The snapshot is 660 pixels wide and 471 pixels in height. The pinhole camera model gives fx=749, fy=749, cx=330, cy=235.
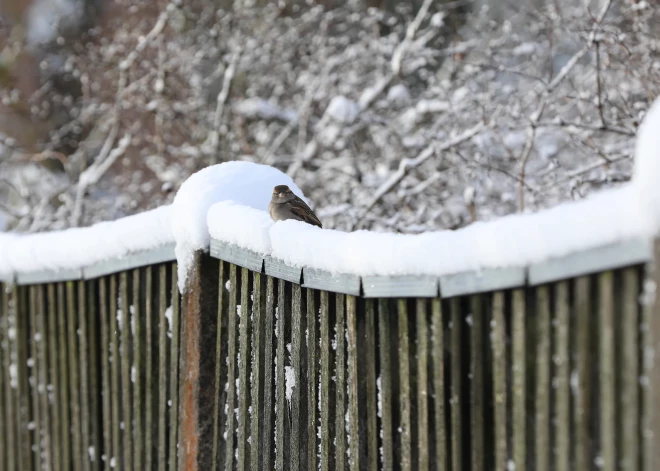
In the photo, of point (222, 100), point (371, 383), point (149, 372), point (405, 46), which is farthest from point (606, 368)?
point (222, 100)

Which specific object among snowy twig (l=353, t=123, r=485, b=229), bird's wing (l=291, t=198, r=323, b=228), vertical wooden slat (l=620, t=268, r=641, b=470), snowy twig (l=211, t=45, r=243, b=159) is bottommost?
vertical wooden slat (l=620, t=268, r=641, b=470)

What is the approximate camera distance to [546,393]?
2.07 m

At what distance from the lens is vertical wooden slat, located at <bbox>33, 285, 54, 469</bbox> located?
506cm

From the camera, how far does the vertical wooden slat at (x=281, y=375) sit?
323cm

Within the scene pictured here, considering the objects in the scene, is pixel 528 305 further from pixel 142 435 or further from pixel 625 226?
pixel 142 435

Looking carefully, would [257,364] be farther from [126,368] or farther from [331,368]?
[126,368]

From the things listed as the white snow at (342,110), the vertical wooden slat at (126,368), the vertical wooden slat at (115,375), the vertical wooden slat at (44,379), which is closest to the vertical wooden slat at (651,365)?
the vertical wooden slat at (126,368)

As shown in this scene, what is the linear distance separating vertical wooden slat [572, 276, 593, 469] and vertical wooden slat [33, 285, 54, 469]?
399 cm

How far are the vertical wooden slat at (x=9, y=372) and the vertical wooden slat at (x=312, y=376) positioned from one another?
10.4 ft

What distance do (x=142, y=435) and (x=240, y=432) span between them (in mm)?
978

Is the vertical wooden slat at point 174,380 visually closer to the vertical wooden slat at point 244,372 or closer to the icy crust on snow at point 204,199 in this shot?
the icy crust on snow at point 204,199

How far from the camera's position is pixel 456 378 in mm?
2391

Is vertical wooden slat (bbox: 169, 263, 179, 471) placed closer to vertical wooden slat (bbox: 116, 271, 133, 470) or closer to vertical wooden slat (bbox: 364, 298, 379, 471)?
vertical wooden slat (bbox: 116, 271, 133, 470)

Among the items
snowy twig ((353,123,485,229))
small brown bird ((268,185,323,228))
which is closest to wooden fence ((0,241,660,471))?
small brown bird ((268,185,323,228))
